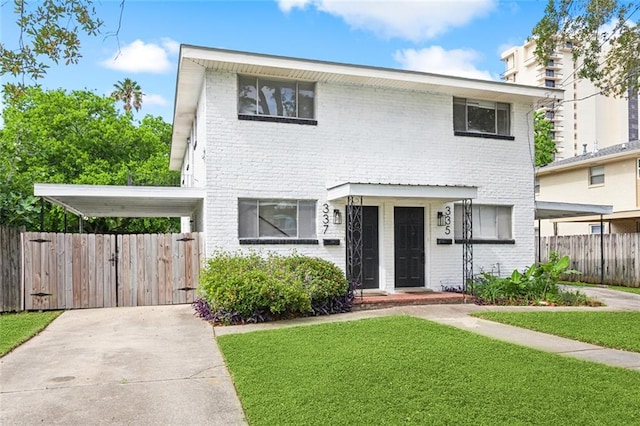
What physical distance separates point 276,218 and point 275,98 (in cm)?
282

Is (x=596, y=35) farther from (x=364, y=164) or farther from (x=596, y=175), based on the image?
(x=596, y=175)

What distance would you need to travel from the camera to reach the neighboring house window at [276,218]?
39.2ft

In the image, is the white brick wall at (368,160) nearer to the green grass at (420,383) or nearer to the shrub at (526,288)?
the shrub at (526,288)

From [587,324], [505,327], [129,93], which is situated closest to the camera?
[505,327]

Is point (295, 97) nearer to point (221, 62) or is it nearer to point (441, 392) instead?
point (221, 62)

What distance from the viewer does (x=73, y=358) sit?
729cm

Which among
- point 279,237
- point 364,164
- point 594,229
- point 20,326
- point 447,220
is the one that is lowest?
point 20,326

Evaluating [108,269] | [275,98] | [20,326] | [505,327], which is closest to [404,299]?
[505,327]

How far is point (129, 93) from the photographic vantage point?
40781 mm

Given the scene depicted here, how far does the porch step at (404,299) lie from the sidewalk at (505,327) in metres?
0.20

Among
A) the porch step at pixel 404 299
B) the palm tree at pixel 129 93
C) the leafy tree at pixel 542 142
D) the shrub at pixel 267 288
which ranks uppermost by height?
the palm tree at pixel 129 93

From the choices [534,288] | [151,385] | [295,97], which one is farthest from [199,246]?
[534,288]

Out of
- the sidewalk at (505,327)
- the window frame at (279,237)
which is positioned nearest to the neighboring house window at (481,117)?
the window frame at (279,237)

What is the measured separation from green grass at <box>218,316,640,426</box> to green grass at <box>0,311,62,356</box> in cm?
343
